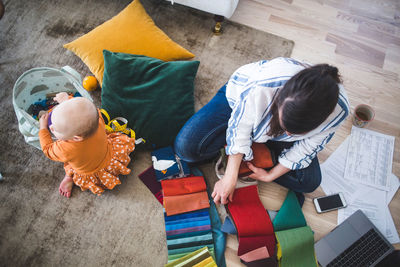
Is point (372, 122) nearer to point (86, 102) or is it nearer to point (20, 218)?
point (86, 102)

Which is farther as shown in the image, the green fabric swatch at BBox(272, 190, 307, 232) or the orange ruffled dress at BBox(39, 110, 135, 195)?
the green fabric swatch at BBox(272, 190, 307, 232)

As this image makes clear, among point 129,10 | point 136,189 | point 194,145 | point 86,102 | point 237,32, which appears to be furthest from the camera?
point 237,32

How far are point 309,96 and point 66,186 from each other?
3.86 feet

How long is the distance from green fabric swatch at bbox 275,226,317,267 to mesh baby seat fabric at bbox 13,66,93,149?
3.81 ft

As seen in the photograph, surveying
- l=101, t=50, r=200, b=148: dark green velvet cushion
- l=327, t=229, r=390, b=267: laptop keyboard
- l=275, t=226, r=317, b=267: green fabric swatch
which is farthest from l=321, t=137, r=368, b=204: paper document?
l=101, t=50, r=200, b=148: dark green velvet cushion

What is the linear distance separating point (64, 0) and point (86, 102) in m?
1.18

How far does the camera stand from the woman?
78 cm

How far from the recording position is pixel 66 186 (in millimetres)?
1299

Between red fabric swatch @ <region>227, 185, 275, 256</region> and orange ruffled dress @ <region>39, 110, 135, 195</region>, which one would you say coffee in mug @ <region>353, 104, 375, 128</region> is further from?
orange ruffled dress @ <region>39, 110, 135, 195</region>

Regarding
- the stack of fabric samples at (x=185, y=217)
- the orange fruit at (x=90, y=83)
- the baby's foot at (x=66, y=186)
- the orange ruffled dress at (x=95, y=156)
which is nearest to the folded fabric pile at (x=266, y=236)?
the stack of fabric samples at (x=185, y=217)

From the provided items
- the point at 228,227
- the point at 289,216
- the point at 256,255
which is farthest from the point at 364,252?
the point at 228,227

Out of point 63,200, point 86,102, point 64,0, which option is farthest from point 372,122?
point 64,0

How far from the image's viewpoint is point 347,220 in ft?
4.32

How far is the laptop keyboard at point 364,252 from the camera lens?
48.0 inches
